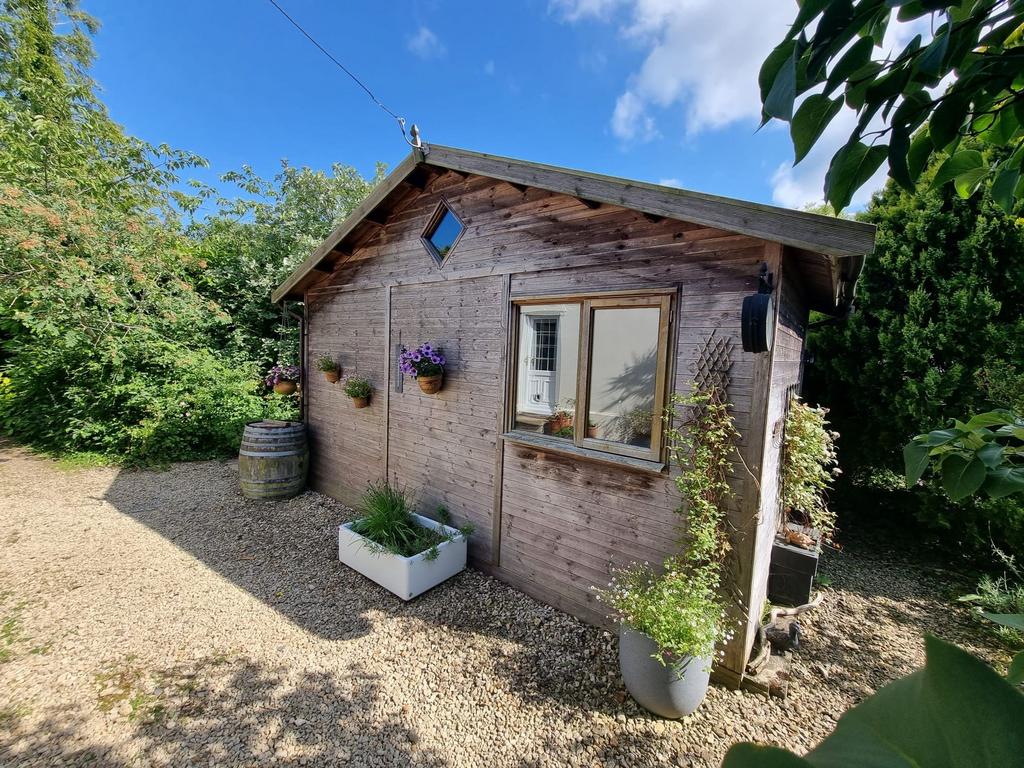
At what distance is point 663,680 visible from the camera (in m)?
2.65

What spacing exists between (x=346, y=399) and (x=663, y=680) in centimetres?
471

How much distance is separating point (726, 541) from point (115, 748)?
3790 millimetres

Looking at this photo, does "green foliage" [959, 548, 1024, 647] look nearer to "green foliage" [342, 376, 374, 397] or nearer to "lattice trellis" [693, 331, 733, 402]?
"lattice trellis" [693, 331, 733, 402]

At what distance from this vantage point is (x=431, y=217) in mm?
4652

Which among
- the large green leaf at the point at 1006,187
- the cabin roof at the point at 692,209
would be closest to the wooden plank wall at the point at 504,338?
the cabin roof at the point at 692,209

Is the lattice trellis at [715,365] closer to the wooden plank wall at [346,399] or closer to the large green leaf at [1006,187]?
the large green leaf at [1006,187]

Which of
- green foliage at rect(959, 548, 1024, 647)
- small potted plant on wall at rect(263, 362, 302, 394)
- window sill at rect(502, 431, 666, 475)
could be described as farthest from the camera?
small potted plant on wall at rect(263, 362, 302, 394)

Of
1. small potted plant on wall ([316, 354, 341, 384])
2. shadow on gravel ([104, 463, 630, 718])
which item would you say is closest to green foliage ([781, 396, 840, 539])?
shadow on gravel ([104, 463, 630, 718])

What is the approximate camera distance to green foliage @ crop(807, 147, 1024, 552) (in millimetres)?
4484

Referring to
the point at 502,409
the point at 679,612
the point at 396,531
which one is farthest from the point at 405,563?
the point at 679,612

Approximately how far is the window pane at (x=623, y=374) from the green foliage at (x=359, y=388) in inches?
116

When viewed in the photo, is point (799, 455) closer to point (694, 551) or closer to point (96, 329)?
point (694, 551)

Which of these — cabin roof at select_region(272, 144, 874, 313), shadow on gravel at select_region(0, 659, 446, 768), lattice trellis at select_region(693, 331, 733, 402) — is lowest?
shadow on gravel at select_region(0, 659, 446, 768)

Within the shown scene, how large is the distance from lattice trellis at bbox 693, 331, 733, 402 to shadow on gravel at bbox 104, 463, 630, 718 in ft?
6.87
